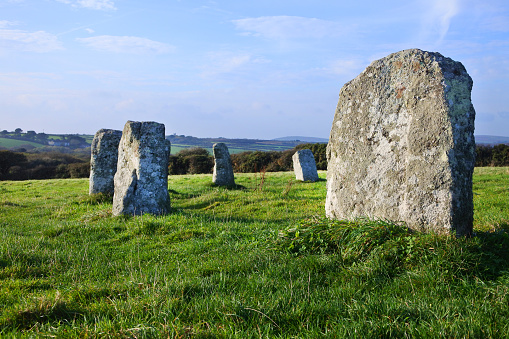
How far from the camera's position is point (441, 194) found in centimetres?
540

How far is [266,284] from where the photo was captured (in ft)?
14.0

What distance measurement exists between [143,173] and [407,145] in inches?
315

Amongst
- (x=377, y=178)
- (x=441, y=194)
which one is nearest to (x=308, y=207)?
(x=377, y=178)

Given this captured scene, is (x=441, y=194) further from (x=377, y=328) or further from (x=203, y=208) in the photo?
(x=203, y=208)

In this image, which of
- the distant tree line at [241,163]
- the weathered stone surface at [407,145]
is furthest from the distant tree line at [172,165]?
the weathered stone surface at [407,145]

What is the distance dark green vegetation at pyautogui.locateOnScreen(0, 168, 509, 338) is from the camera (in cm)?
319

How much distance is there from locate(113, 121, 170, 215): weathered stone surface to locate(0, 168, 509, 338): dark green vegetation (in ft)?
Answer: 10.0

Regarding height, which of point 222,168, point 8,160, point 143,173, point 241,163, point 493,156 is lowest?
point 8,160

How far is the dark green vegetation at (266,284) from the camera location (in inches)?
126

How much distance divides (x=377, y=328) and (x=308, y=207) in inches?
330

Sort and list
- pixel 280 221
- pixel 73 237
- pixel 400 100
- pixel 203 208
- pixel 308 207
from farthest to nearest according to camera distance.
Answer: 1. pixel 203 208
2. pixel 308 207
3. pixel 280 221
4. pixel 73 237
5. pixel 400 100

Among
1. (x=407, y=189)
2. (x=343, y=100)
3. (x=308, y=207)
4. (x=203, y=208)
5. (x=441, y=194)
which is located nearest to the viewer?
(x=441, y=194)

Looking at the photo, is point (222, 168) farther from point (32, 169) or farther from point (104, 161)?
point (32, 169)

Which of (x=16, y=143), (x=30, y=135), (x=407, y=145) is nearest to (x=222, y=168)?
(x=407, y=145)
